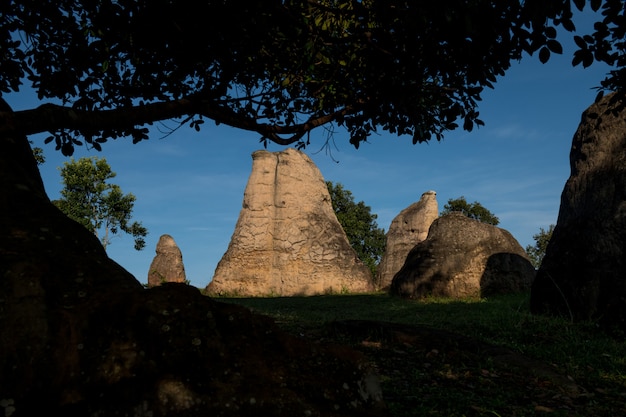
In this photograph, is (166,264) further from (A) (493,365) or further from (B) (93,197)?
(A) (493,365)

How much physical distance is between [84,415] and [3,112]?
14.0ft

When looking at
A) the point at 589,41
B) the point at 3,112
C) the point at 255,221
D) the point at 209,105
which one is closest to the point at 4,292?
the point at 3,112

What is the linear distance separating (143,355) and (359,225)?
159 feet

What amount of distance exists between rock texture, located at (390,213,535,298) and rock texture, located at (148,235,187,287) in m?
19.0

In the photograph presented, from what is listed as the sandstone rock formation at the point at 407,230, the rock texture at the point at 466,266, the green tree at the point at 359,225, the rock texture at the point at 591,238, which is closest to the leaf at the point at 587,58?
the rock texture at the point at 591,238

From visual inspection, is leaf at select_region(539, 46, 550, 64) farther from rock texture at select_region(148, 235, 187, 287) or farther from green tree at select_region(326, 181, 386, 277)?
green tree at select_region(326, 181, 386, 277)

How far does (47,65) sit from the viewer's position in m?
9.45

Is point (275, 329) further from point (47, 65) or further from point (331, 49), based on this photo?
point (47, 65)

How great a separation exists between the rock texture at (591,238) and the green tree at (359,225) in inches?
1449

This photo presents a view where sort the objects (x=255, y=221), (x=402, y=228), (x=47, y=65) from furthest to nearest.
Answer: (x=402, y=228), (x=255, y=221), (x=47, y=65)

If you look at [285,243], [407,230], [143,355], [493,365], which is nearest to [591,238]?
[493,365]

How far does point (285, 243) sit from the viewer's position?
3253 cm

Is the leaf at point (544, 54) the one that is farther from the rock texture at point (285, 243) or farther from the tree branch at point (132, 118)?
the rock texture at point (285, 243)

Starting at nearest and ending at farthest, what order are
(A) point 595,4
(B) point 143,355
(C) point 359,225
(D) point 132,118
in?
(B) point 143,355 → (A) point 595,4 → (D) point 132,118 → (C) point 359,225
